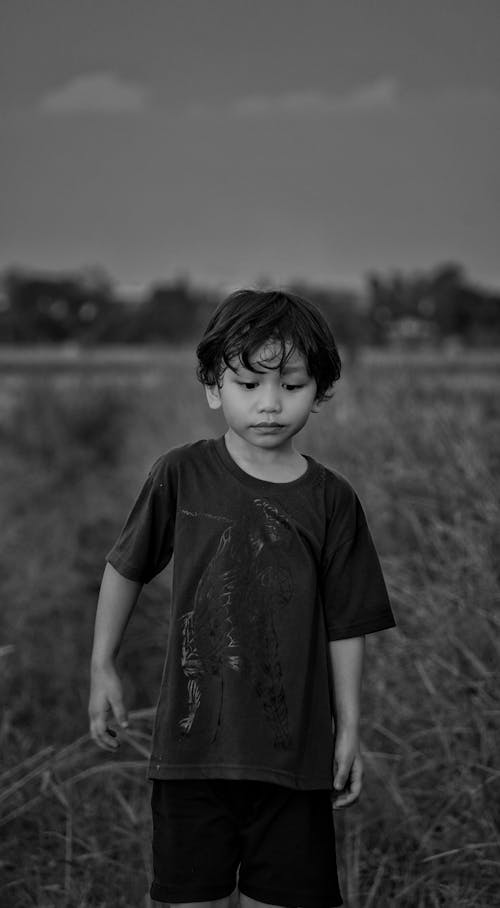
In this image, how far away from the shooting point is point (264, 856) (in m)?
1.99

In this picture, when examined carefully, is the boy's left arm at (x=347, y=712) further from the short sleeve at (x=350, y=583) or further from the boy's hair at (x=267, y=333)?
the boy's hair at (x=267, y=333)

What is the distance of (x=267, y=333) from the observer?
1.96m

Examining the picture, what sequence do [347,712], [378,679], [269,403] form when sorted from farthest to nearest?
[378,679] → [347,712] → [269,403]

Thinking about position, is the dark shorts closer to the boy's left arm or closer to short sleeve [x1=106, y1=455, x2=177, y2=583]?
the boy's left arm

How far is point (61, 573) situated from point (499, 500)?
10.9ft

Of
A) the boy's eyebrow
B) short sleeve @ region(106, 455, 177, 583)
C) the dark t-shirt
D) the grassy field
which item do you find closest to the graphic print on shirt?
the dark t-shirt

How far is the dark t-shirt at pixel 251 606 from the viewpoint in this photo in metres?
1.96

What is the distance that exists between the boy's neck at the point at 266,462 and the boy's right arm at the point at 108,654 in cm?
29

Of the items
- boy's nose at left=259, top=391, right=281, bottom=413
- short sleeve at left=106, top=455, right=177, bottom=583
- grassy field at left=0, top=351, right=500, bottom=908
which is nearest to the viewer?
boy's nose at left=259, top=391, right=281, bottom=413

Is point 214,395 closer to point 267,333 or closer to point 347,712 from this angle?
→ point 267,333

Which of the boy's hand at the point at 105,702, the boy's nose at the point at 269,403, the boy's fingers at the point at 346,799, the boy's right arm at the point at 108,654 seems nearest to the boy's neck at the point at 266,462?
the boy's nose at the point at 269,403

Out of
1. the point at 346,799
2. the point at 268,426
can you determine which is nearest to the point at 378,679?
the point at 346,799

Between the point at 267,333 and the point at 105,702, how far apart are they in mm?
696

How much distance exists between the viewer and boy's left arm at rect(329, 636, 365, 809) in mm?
2033
